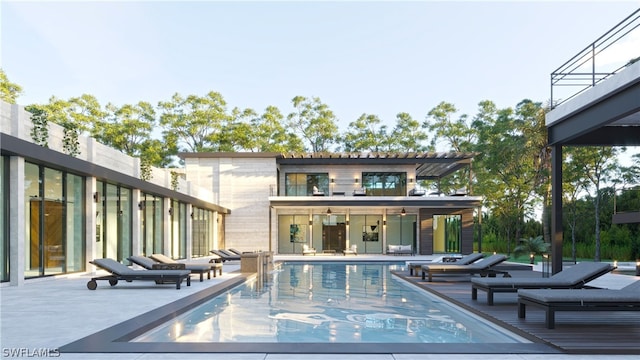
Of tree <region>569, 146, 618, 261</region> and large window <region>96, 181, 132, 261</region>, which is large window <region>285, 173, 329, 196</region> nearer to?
tree <region>569, 146, 618, 261</region>

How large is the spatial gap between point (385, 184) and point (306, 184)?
4.74 m

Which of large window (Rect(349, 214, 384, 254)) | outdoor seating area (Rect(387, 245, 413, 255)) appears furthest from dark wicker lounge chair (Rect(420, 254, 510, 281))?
large window (Rect(349, 214, 384, 254))

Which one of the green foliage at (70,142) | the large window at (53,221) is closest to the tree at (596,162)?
the large window at (53,221)

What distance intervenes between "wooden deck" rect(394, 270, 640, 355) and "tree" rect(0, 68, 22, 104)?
35.2 metres

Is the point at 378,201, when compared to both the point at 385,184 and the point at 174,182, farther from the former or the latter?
the point at 174,182

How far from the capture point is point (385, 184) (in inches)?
1277

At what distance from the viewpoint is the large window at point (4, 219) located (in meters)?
11.7

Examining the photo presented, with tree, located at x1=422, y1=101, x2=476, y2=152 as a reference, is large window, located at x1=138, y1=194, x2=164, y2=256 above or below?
below

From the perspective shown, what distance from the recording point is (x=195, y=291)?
11562 mm

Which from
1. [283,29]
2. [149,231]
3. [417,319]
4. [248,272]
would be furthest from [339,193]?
[417,319]

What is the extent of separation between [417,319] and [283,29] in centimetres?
2425

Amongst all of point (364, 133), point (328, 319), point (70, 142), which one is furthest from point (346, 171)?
point (328, 319)

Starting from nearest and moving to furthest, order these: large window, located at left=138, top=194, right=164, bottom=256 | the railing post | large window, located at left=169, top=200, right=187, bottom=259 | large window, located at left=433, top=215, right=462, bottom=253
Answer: the railing post, large window, located at left=138, top=194, right=164, bottom=256, large window, located at left=169, top=200, right=187, bottom=259, large window, located at left=433, top=215, right=462, bottom=253

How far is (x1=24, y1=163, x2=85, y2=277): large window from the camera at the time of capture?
42.7 feet
